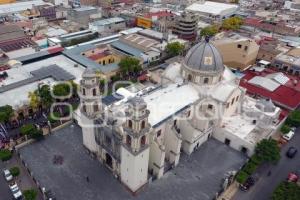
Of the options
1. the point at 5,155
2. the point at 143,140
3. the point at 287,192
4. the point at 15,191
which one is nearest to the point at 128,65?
the point at 5,155

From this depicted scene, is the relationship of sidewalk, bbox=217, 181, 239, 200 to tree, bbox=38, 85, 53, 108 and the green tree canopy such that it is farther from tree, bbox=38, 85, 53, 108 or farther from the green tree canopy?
the green tree canopy

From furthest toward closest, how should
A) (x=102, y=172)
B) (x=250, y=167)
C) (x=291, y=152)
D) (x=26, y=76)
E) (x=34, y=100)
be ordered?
(x=26, y=76) < (x=34, y=100) < (x=291, y=152) < (x=250, y=167) < (x=102, y=172)


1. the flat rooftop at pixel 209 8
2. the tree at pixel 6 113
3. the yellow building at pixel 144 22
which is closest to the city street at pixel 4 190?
the tree at pixel 6 113

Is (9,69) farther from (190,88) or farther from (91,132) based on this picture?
(190,88)

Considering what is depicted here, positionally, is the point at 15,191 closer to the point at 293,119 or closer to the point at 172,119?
the point at 172,119

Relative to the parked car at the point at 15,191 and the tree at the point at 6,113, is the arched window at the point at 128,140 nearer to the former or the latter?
the parked car at the point at 15,191

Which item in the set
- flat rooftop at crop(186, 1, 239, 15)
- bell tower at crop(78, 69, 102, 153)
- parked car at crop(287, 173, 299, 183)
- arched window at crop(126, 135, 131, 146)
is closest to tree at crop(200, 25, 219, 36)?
flat rooftop at crop(186, 1, 239, 15)
